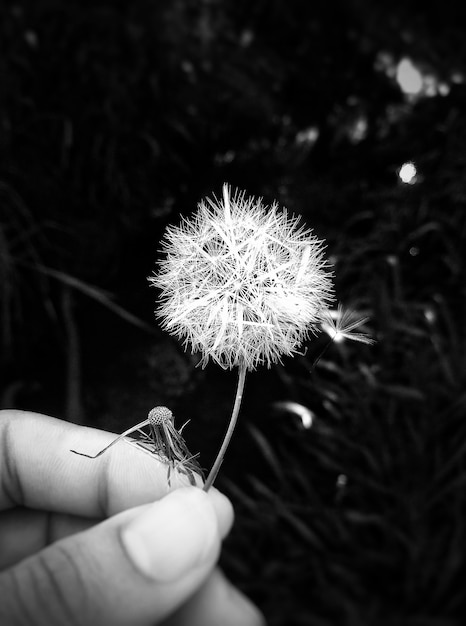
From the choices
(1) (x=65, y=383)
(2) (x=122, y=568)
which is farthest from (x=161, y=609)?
(1) (x=65, y=383)

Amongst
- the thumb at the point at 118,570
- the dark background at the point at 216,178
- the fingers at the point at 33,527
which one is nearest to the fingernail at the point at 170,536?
the thumb at the point at 118,570

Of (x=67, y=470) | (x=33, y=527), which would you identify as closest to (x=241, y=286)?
(x=67, y=470)

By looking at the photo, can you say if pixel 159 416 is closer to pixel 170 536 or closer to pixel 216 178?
pixel 170 536

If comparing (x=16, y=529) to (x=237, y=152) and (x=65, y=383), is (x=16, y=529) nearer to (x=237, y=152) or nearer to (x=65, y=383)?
(x=65, y=383)

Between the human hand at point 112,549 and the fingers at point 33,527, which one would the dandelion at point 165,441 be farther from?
the fingers at point 33,527

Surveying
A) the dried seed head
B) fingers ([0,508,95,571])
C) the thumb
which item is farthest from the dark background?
the dried seed head

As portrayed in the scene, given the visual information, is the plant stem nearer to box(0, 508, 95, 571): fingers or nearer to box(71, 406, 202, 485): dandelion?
box(71, 406, 202, 485): dandelion
